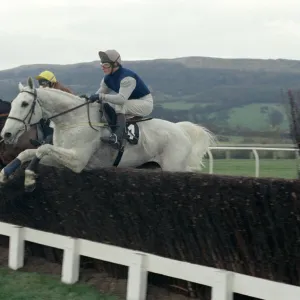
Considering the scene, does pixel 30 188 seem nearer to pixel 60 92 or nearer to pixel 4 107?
pixel 60 92

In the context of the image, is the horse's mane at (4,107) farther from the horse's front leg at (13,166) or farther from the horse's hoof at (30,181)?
the horse's hoof at (30,181)

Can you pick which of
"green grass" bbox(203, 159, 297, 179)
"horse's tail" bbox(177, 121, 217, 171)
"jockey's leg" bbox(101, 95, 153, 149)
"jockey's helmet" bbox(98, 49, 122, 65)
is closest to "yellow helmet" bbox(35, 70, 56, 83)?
"jockey's helmet" bbox(98, 49, 122, 65)

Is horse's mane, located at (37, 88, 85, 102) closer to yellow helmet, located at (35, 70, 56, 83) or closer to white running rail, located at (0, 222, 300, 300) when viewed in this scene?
yellow helmet, located at (35, 70, 56, 83)

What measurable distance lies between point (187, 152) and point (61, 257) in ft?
8.72

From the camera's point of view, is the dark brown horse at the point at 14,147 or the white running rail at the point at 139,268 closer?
the white running rail at the point at 139,268

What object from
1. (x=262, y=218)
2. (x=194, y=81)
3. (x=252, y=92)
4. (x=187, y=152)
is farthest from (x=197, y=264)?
(x=194, y=81)

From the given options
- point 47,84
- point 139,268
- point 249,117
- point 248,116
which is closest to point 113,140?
point 47,84

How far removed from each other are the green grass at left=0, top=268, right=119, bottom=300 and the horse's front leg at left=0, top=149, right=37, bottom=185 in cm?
108

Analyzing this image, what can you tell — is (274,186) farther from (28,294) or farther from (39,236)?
(39,236)

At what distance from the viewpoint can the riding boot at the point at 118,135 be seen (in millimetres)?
7043

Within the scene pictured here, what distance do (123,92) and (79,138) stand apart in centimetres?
70

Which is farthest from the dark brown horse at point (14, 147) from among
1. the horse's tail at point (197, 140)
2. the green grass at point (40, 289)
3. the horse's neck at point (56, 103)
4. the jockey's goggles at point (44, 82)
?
the green grass at point (40, 289)

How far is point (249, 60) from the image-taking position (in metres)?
101

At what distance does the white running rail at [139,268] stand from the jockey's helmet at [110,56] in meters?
2.15
